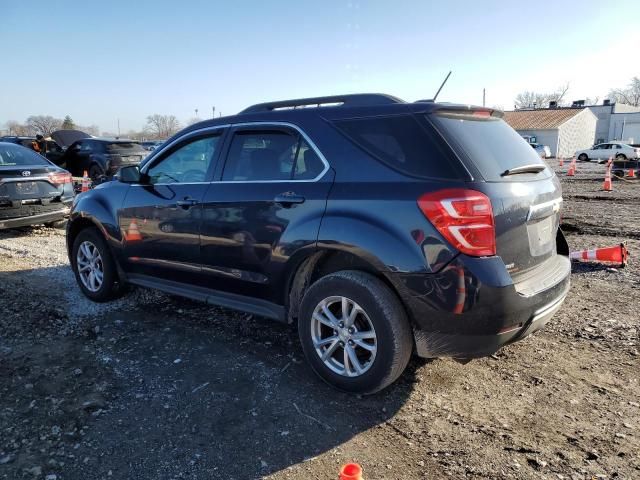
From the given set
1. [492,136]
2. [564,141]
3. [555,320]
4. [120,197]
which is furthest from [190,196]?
[564,141]

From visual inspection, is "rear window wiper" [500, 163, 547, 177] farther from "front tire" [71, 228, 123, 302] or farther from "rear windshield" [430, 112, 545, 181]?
"front tire" [71, 228, 123, 302]

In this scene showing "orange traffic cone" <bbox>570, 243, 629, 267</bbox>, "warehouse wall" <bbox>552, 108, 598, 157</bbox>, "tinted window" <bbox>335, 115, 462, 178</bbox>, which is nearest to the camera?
"tinted window" <bbox>335, 115, 462, 178</bbox>

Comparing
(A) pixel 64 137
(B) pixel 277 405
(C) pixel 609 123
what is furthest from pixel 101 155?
(C) pixel 609 123

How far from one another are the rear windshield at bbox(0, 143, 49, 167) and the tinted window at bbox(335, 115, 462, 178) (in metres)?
7.31

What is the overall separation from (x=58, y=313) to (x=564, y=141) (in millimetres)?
59086

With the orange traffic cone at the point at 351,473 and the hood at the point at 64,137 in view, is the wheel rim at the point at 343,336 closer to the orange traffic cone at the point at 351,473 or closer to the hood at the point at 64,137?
the orange traffic cone at the point at 351,473

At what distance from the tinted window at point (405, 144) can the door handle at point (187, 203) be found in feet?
4.83

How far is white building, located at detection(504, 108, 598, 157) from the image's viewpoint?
52.3 metres

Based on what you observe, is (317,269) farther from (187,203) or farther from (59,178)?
(59,178)

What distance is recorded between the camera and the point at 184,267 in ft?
13.6

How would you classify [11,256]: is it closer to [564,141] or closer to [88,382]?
[88,382]

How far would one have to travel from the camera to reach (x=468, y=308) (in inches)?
107

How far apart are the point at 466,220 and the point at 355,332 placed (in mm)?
1021

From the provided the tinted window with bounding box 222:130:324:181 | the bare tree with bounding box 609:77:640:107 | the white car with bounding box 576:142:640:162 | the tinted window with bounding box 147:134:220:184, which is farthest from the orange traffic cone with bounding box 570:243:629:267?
the bare tree with bounding box 609:77:640:107
